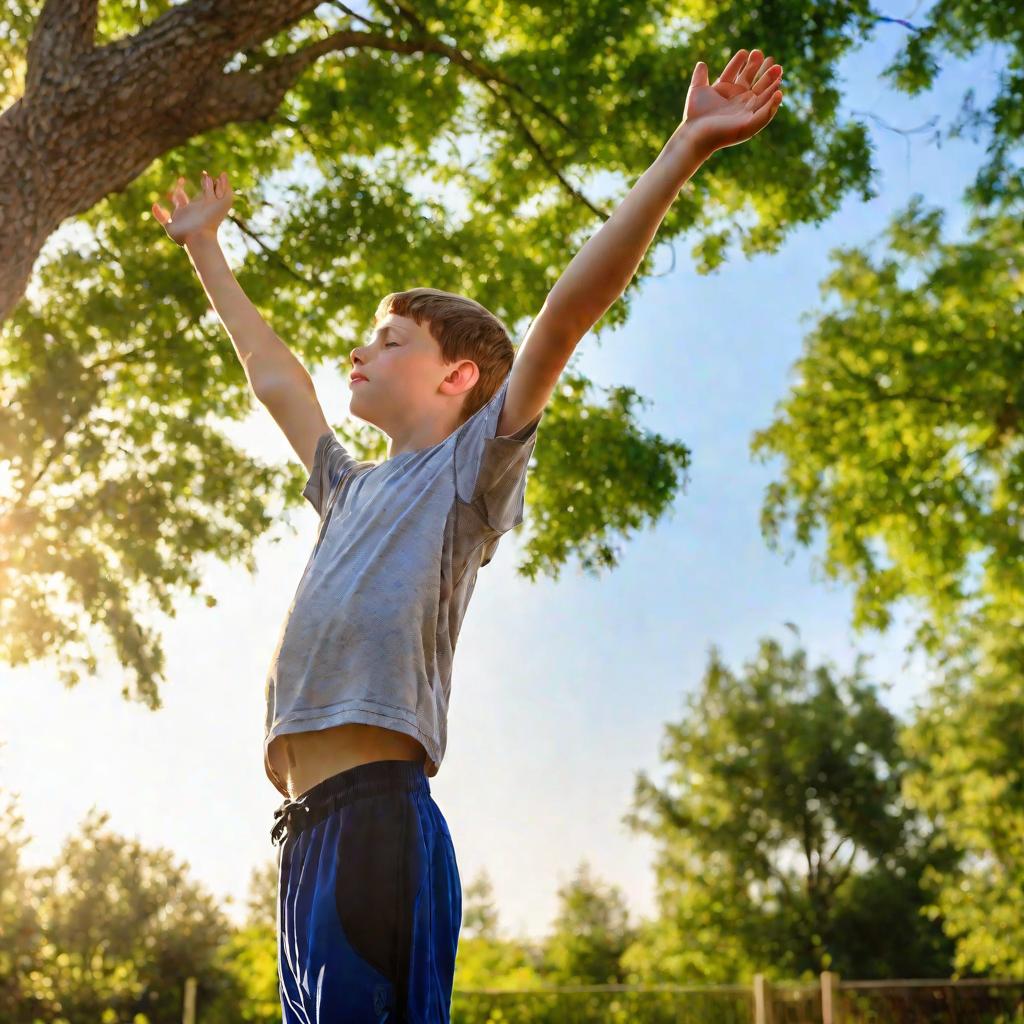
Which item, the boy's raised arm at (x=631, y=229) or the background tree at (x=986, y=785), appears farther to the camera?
the background tree at (x=986, y=785)

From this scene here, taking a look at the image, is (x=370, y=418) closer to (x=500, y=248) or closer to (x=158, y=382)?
(x=500, y=248)

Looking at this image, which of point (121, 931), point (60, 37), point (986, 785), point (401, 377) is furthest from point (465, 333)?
point (986, 785)

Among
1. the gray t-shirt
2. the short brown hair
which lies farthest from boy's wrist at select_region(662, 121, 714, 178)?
the short brown hair

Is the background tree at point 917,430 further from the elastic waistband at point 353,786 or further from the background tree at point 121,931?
the background tree at point 121,931

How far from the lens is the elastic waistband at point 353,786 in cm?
170

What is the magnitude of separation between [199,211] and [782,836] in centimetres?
3215

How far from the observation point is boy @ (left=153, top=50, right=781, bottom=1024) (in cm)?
162

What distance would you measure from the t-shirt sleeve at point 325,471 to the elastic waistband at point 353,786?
2.26 feet

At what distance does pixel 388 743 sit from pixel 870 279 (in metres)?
13.0

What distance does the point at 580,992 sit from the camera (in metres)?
13.1

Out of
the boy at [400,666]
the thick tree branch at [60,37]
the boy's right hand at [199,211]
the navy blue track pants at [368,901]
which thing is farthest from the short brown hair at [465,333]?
the thick tree branch at [60,37]

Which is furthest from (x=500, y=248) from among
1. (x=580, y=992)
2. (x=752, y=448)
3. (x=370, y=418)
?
(x=580, y=992)

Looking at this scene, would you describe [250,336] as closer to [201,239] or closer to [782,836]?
[201,239]

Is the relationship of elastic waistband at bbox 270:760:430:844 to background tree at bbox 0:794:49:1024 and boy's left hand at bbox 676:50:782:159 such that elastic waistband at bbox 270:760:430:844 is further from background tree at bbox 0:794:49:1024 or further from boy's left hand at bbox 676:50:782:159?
background tree at bbox 0:794:49:1024
